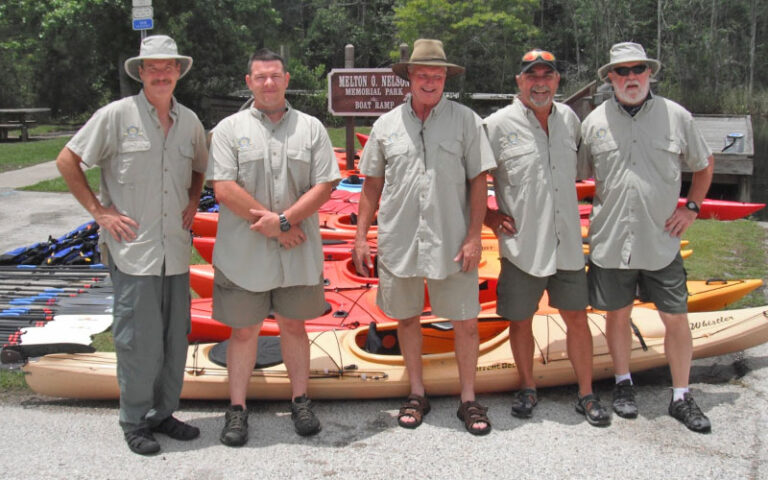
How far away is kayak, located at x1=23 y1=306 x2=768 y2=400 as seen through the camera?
3.97 m

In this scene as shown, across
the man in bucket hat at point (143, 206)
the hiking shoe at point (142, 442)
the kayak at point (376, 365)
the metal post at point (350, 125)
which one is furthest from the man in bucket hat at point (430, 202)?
the metal post at point (350, 125)

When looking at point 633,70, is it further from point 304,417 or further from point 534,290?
point 304,417

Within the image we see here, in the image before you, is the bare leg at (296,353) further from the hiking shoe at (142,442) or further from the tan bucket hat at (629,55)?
the tan bucket hat at (629,55)

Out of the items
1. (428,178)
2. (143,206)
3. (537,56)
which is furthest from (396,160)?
(143,206)

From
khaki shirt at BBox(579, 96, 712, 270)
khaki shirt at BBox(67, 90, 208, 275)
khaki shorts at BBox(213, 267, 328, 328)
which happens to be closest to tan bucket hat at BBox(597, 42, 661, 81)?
khaki shirt at BBox(579, 96, 712, 270)

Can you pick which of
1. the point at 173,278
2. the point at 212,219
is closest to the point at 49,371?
the point at 173,278

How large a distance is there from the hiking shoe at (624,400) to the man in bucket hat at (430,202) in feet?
2.50

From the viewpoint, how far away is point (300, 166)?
3.44m

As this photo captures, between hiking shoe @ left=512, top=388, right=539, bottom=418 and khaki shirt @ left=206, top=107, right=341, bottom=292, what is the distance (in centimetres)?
134

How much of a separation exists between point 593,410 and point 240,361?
1890mm

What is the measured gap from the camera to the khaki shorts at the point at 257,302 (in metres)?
3.47

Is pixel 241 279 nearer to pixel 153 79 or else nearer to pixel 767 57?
pixel 153 79

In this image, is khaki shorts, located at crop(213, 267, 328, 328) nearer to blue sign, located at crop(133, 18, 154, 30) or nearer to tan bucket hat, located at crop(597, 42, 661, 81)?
tan bucket hat, located at crop(597, 42, 661, 81)

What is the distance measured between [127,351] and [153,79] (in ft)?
4.31
